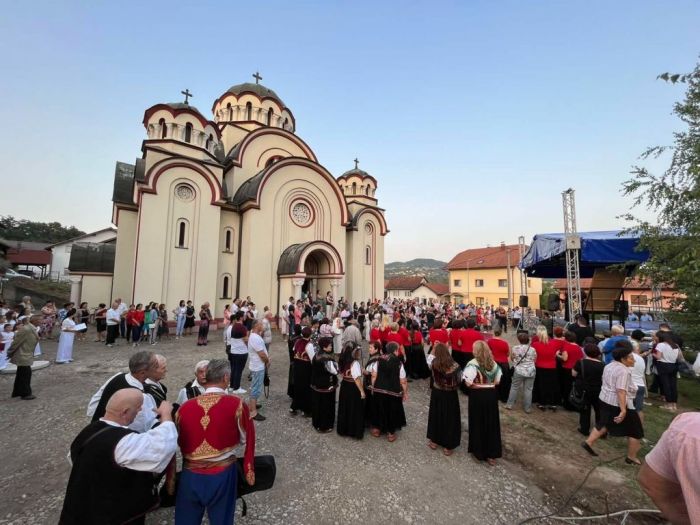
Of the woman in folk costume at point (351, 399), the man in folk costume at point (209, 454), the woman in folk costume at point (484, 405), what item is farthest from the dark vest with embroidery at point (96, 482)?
the woman in folk costume at point (484, 405)

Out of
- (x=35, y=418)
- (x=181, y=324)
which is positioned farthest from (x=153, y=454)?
(x=181, y=324)

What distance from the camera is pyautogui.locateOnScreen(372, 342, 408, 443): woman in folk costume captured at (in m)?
5.09

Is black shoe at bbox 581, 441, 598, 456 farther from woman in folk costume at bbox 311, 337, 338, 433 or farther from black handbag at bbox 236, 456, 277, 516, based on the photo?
black handbag at bbox 236, 456, 277, 516

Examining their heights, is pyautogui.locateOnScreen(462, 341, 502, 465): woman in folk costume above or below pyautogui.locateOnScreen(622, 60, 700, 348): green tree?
below

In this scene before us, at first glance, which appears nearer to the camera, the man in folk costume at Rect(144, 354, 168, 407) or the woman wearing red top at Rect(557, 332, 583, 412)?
the man in folk costume at Rect(144, 354, 168, 407)

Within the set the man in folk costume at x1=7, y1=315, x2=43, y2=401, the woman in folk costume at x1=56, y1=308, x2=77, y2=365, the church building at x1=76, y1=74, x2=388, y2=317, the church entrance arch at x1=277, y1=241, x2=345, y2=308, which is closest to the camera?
the man in folk costume at x1=7, y1=315, x2=43, y2=401

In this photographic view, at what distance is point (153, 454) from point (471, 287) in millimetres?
42721

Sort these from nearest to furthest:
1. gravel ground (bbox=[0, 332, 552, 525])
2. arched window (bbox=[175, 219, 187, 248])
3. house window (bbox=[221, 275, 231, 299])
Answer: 1. gravel ground (bbox=[0, 332, 552, 525])
2. arched window (bbox=[175, 219, 187, 248])
3. house window (bbox=[221, 275, 231, 299])

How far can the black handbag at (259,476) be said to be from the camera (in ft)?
8.61

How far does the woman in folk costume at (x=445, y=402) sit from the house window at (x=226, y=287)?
46.4 feet

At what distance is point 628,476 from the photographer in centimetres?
426

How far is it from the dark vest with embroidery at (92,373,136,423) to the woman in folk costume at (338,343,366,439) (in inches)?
117

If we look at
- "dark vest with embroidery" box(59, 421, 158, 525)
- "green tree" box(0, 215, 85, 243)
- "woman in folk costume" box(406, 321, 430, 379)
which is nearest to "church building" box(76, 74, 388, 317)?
"woman in folk costume" box(406, 321, 430, 379)

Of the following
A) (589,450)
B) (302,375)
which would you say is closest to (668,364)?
(589,450)
